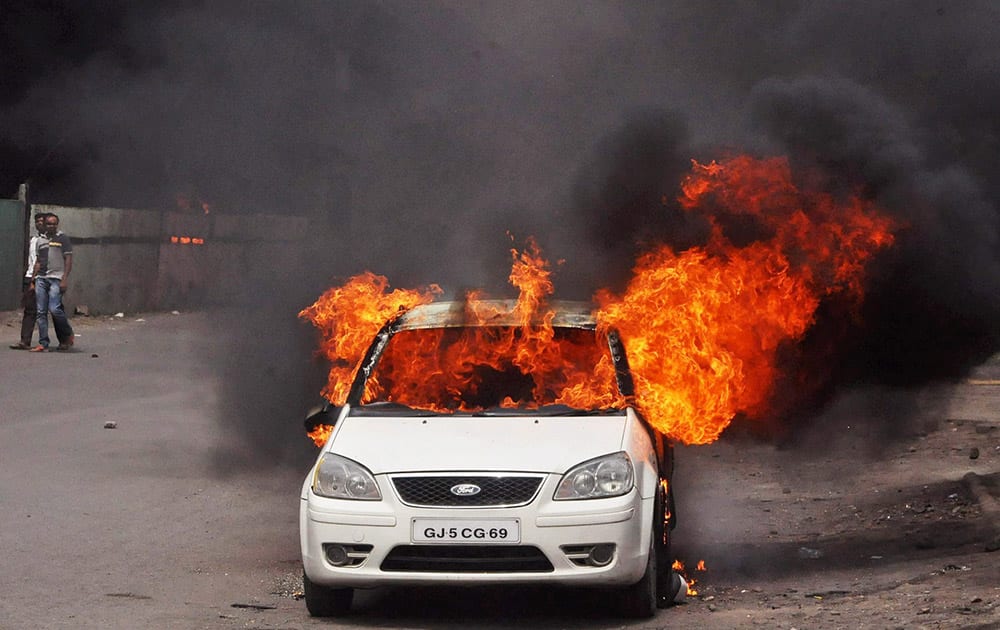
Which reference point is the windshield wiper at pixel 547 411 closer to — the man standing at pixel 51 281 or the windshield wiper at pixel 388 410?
the windshield wiper at pixel 388 410

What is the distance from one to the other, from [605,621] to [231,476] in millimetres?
5420

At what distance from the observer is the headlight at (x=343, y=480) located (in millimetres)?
7152

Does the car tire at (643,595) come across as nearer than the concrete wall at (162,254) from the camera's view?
Yes

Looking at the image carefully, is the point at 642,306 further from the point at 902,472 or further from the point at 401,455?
the point at 902,472

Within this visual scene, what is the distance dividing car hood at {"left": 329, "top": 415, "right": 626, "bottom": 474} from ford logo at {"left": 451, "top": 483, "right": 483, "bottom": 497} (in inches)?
3.5

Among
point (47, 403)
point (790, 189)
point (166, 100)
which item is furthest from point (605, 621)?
point (166, 100)

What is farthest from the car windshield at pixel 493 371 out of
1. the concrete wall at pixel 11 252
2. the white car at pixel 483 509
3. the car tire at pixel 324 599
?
the concrete wall at pixel 11 252

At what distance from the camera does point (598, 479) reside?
23.5ft

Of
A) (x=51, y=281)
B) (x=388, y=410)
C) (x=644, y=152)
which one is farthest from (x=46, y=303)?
(x=388, y=410)

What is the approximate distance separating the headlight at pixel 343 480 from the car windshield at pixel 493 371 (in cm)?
74

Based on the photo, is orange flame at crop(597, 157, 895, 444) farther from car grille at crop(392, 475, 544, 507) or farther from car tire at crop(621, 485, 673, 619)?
car grille at crop(392, 475, 544, 507)

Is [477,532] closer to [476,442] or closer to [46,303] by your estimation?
[476,442]

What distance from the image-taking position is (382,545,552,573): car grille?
698cm

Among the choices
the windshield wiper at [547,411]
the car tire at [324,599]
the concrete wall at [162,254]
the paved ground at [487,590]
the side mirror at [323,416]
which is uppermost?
the windshield wiper at [547,411]
